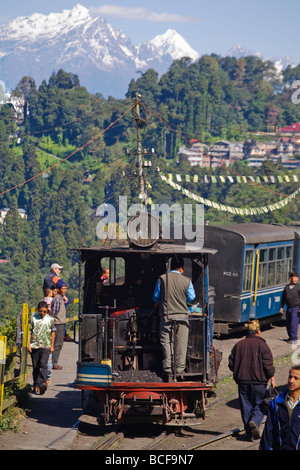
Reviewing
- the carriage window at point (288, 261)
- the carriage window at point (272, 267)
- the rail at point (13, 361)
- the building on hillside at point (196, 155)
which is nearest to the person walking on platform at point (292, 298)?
the carriage window at point (272, 267)

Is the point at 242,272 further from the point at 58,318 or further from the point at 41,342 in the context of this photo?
the point at 41,342

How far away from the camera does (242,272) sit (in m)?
19.9

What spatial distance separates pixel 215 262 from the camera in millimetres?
20188

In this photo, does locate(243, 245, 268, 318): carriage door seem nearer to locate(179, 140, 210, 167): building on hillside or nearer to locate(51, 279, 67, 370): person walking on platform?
locate(51, 279, 67, 370): person walking on platform

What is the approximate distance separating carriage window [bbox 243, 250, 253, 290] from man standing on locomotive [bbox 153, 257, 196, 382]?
870 cm

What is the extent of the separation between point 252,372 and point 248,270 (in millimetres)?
9120

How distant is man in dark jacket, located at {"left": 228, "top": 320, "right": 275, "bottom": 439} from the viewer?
11219mm

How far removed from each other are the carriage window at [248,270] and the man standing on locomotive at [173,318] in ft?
28.6

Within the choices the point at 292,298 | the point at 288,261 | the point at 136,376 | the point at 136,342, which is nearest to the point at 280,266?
the point at 288,261

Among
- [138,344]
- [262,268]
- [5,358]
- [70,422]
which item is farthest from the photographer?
[262,268]

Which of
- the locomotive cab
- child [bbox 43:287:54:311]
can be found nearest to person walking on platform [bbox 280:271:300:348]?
child [bbox 43:287:54:311]

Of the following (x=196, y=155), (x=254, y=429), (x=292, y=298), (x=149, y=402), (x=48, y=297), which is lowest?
(x=254, y=429)

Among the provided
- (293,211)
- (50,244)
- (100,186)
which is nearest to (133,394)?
(293,211)
